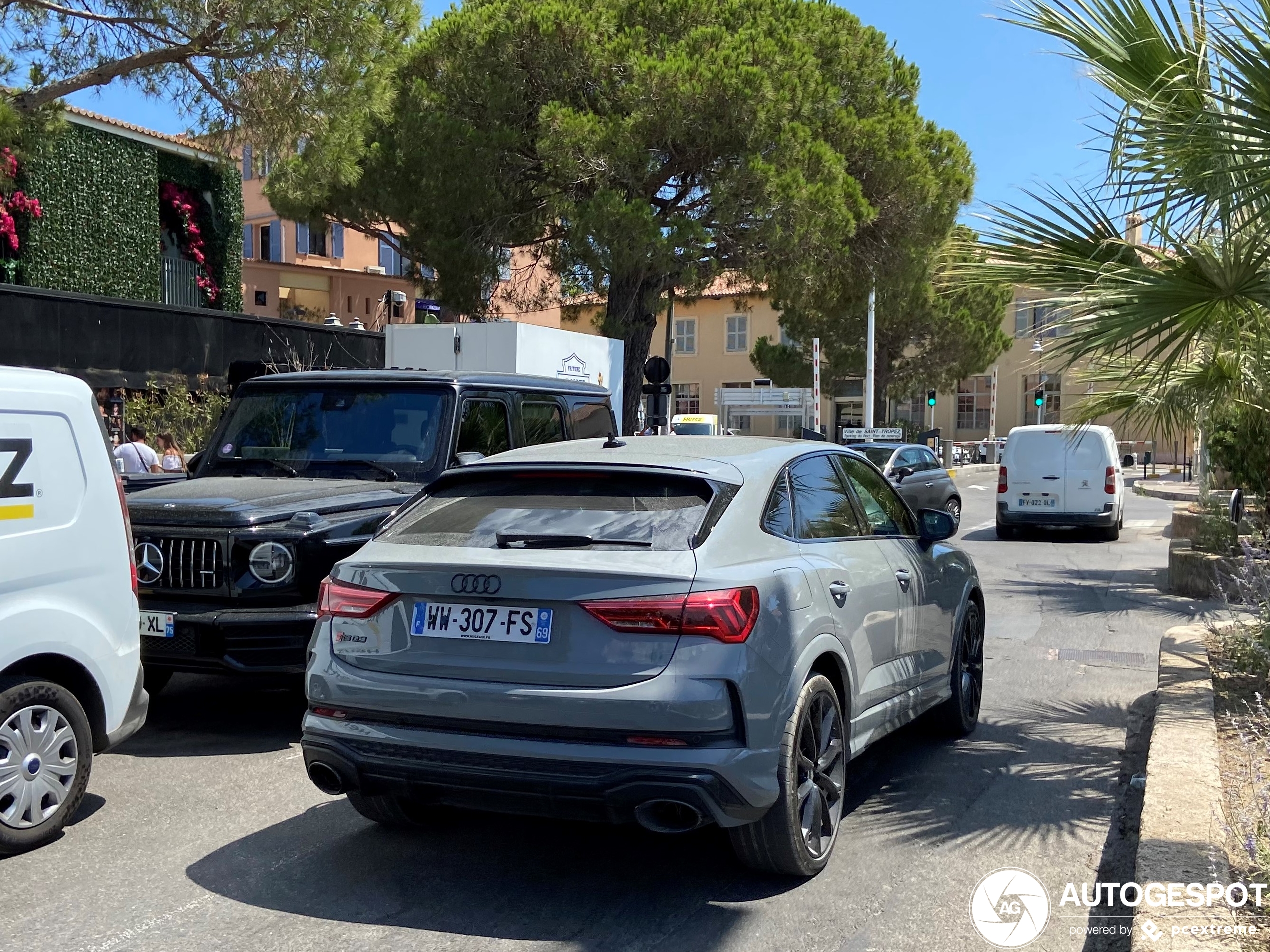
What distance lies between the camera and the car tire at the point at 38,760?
4.64 meters

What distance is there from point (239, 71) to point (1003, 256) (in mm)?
10156

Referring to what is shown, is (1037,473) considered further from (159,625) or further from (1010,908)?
(1010,908)

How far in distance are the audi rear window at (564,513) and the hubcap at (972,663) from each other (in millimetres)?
2825

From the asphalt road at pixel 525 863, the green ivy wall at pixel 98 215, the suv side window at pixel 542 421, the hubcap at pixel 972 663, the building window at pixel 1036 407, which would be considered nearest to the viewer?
the asphalt road at pixel 525 863

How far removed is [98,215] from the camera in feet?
74.0

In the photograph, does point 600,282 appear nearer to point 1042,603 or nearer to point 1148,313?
point 1042,603

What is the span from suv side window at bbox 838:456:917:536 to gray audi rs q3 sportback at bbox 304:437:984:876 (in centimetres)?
82

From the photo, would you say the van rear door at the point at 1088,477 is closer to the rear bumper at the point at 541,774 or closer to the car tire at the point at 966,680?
the car tire at the point at 966,680

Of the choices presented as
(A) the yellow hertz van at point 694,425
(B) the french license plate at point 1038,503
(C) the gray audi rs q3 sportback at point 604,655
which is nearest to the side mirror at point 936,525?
(C) the gray audi rs q3 sportback at point 604,655

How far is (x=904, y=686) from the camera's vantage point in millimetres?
5551

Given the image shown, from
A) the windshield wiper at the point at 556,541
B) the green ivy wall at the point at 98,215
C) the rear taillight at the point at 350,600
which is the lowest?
the rear taillight at the point at 350,600

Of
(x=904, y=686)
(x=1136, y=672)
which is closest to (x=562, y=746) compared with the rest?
(x=904, y=686)

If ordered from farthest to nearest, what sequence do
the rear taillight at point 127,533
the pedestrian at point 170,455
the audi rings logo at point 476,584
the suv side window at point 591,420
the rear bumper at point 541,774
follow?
the pedestrian at point 170,455 → the suv side window at point 591,420 → the rear taillight at point 127,533 → the audi rings logo at point 476,584 → the rear bumper at point 541,774

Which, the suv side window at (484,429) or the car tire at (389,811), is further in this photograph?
the suv side window at (484,429)
